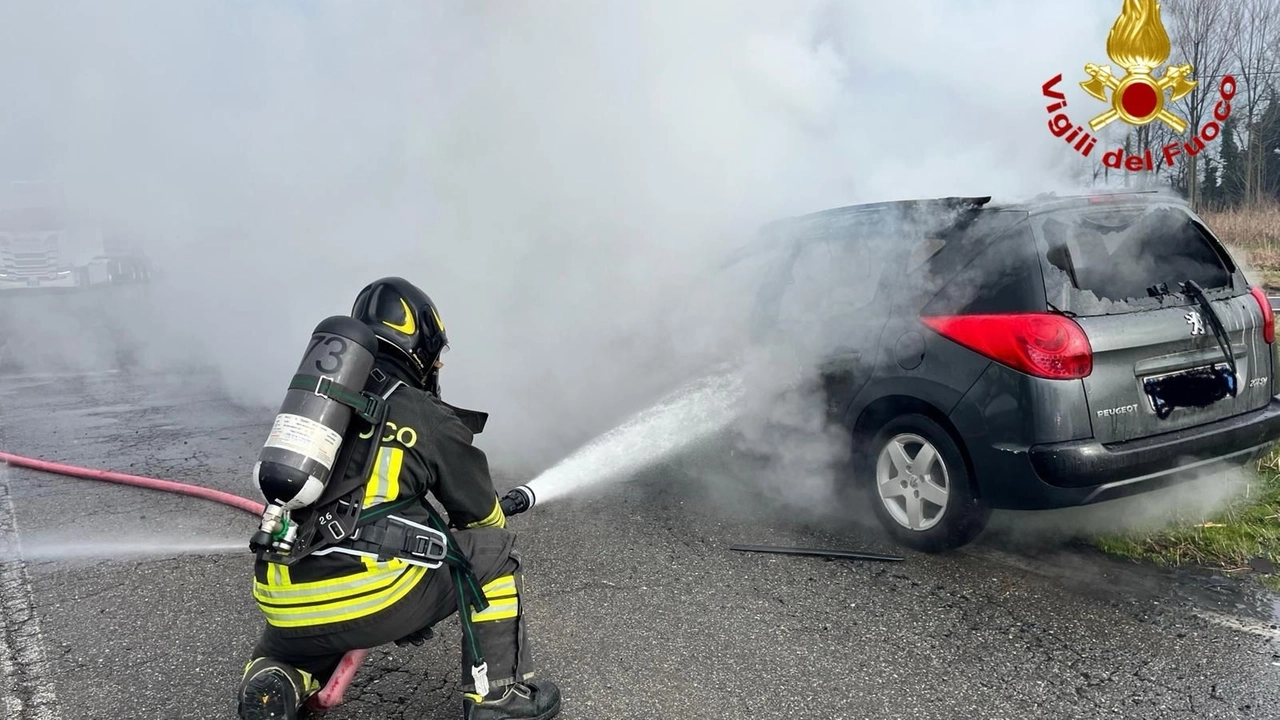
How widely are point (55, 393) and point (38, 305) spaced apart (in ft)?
37.7

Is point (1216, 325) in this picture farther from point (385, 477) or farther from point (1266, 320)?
point (385, 477)

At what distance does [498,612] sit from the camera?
2525 millimetres

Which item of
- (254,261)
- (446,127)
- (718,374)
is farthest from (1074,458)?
(254,261)

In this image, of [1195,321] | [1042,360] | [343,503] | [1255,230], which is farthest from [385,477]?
[1255,230]

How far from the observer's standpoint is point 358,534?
7.61ft

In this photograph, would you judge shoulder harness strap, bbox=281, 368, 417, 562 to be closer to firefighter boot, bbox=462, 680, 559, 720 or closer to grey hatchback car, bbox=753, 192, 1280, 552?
firefighter boot, bbox=462, 680, 559, 720

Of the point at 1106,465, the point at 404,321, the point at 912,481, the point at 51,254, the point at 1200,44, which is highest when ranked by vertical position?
the point at 51,254

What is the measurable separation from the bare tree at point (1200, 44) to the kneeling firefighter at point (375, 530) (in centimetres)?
589

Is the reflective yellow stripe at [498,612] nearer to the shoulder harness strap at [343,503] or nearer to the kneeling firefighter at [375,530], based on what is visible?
the kneeling firefighter at [375,530]

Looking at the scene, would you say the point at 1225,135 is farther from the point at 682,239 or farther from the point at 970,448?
the point at 970,448

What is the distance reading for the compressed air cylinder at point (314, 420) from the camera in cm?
219

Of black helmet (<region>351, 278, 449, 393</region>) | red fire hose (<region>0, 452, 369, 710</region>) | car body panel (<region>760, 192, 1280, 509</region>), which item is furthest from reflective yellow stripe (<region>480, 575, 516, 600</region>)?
red fire hose (<region>0, 452, 369, 710</region>)

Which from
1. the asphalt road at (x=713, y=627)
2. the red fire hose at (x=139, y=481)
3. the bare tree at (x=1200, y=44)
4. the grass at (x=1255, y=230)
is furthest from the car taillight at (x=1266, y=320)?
the grass at (x=1255, y=230)

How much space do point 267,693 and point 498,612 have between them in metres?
0.66
